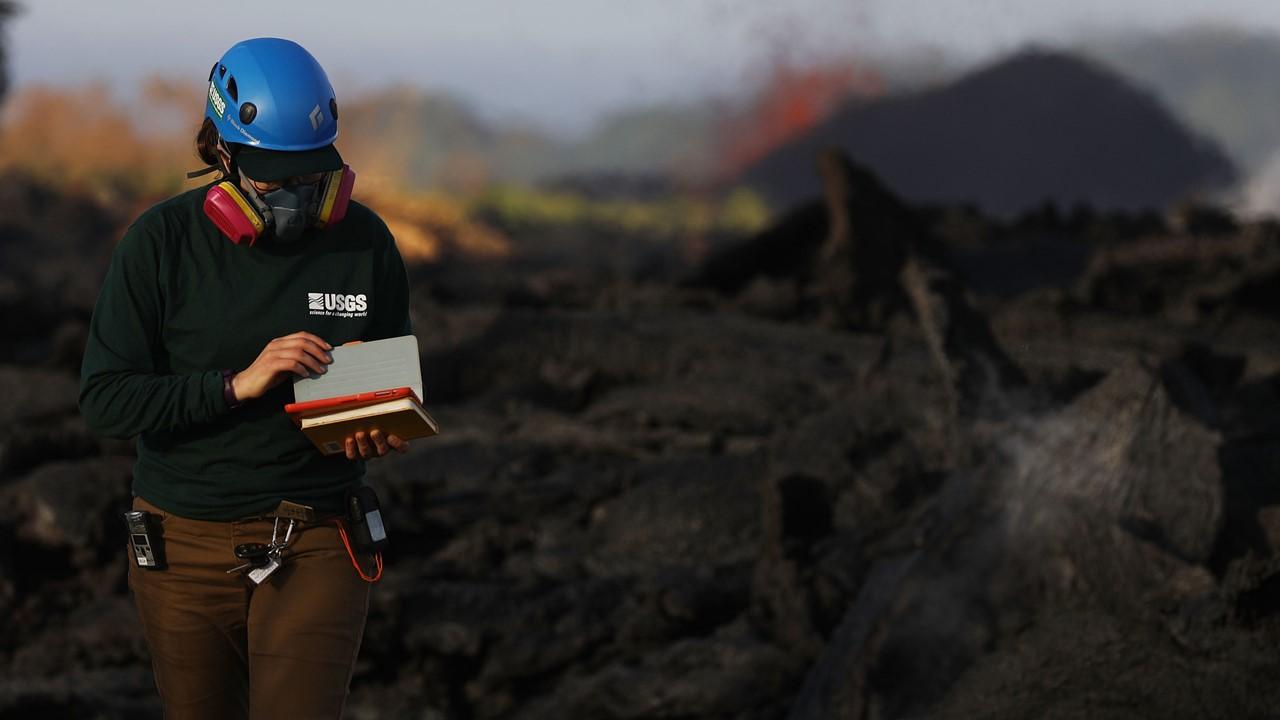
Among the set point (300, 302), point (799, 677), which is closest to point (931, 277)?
point (799, 677)

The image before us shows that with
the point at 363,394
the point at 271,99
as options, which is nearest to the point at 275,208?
the point at 271,99

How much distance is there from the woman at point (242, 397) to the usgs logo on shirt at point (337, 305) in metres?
0.01

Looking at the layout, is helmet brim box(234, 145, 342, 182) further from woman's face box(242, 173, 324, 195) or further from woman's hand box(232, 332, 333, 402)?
woman's hand box(232, 332, 333, 402)

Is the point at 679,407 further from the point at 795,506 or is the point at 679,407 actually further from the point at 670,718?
the point at 670,718

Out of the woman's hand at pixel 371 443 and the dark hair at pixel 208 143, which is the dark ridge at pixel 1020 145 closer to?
the dark hair at pixel 208 143

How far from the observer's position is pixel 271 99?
362cm

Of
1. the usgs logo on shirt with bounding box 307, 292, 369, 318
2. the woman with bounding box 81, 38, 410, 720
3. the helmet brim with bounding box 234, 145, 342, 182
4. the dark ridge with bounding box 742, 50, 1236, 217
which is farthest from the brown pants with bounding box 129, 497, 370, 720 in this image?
the dark ridge with bounding box 742, 50, 1236, 217

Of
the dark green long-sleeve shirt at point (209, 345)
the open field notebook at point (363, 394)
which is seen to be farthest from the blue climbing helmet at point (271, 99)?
the open field notebook at point (363, 394)

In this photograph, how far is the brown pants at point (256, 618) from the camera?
368 cm

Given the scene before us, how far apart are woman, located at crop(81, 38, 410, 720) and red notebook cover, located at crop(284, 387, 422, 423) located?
7cm

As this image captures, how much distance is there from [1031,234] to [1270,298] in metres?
6.02

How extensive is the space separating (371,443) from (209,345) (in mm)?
420

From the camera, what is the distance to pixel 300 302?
3732 millimetres

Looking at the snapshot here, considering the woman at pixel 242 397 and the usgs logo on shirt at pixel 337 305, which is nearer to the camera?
the woman at pixel 242 397
